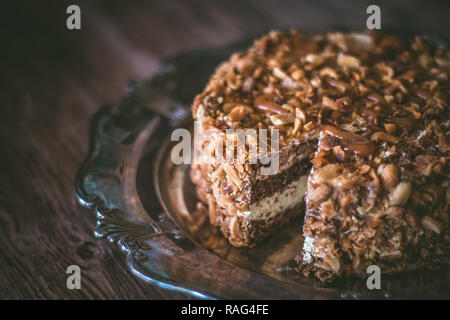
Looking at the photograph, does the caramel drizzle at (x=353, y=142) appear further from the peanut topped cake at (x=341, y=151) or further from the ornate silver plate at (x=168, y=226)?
the ornate silver plate at (x=168, y=226)

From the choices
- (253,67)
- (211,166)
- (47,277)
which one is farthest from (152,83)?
(47,277)

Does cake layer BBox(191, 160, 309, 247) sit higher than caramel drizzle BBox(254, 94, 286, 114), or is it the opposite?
caramel drizzle BBox(254, 94, 286, 114)

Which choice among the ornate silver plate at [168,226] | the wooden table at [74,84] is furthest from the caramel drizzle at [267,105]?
the wooden table at [74,84]

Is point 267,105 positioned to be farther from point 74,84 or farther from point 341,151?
point 74,84

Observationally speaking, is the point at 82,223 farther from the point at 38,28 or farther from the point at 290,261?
the point at 38,28

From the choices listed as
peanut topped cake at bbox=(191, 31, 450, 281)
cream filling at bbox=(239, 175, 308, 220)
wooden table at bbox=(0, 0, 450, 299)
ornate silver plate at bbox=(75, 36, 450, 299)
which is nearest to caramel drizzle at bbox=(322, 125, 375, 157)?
peanut topped cake at bbox=(191, 31, 450, 281)

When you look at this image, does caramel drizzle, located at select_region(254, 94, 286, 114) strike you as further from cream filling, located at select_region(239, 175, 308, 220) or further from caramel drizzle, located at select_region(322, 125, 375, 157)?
cream filling, located at select_region(239, 175, 308, 220)
